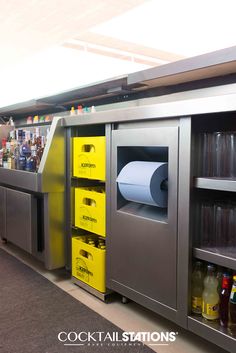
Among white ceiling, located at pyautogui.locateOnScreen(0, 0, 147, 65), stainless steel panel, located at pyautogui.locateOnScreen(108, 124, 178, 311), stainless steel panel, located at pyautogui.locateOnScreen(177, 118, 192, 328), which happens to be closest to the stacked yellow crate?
stainless steel panel, located at pyautogui.locateOnScreen(108, 124, 178, 311)

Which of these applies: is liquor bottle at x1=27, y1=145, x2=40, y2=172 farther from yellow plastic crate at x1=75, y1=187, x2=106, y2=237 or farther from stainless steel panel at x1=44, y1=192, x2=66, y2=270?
yellow plastic crate at x1=75, y1=187, x2=106, y2=237

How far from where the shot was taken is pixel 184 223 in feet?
4.86

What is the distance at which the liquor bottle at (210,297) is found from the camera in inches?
56.9

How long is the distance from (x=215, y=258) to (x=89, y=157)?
1.03 metres

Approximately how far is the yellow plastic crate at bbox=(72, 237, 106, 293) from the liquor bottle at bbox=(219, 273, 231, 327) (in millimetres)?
782

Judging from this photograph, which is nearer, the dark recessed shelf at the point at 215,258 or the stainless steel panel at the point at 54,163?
the dark recessed shelf at the point at 215,258

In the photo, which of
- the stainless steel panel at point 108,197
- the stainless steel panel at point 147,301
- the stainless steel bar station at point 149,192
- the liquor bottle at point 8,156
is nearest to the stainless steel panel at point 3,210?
the liquor bottle at point 8,156

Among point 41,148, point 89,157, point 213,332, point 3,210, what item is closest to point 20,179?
point 41,148

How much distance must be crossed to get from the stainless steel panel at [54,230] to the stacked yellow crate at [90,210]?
0.46 ft

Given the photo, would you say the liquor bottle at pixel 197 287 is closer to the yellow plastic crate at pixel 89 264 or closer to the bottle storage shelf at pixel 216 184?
the bottle storage shelf at pixel 216 184

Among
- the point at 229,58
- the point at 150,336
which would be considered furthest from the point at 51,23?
the point at 150,336

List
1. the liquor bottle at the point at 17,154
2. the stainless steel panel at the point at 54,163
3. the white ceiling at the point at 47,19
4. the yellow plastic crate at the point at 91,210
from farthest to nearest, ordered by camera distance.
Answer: the liquor bottle at the point at 17,154, the white ceiling at the point at 47,19, the stainless steel panel at the point at 54,163, the yellow plastic crate at the point at 91,210

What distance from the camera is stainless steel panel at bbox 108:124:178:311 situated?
1543 millimetres

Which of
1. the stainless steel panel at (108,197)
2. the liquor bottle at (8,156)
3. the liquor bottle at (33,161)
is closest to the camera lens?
the stainless steel panel at (108,197)
